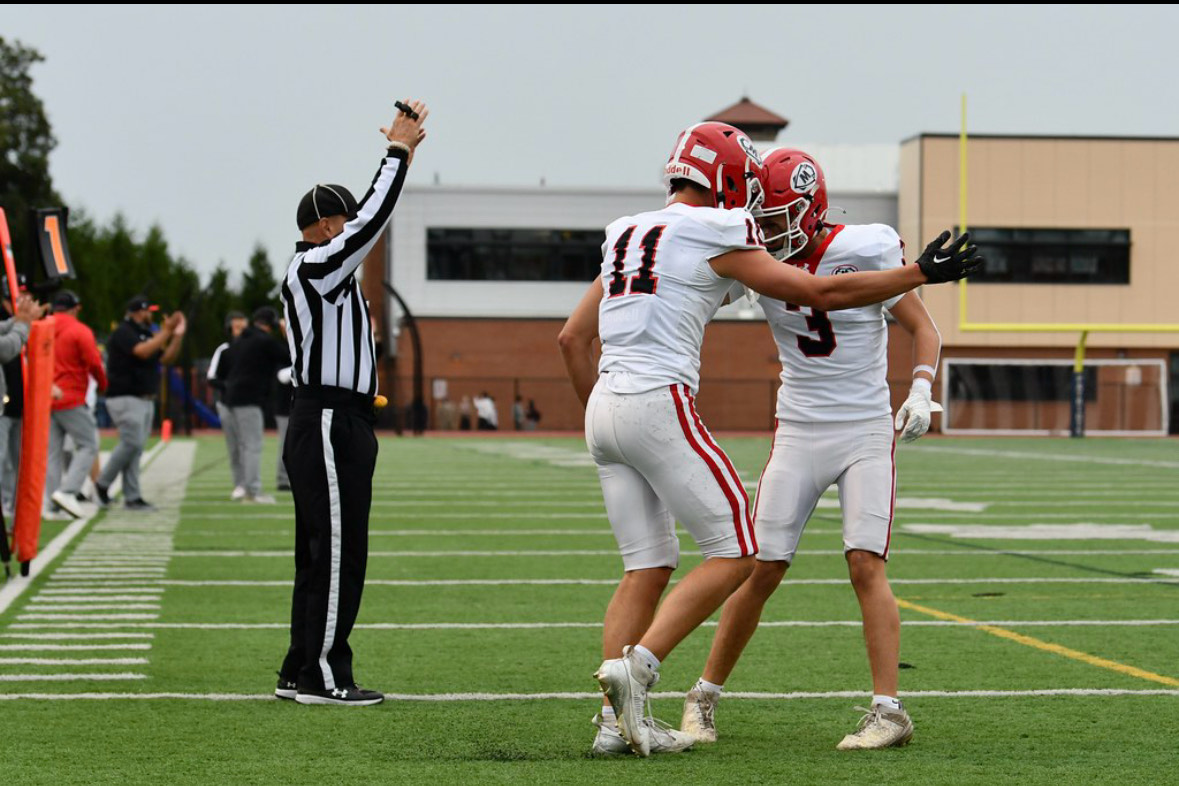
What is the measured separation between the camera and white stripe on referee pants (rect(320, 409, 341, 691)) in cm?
609

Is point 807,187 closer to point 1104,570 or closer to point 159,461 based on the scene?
point 1104,570

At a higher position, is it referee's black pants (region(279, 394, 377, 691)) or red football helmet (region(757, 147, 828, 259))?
red football helmet (region(757, 147, 828, 259))

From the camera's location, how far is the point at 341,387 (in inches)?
241

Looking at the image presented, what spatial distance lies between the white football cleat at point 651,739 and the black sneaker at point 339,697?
44.8 inches

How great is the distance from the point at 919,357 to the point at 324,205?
2.14 m

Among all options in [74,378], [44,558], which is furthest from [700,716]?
[74,378]

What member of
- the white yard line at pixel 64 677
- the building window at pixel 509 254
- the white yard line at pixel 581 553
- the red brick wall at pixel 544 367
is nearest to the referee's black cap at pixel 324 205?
the white yard line at pixel 64 677

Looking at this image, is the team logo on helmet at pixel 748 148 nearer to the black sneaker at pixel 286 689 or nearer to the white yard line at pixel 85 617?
the black sneaker at pixel 286 689

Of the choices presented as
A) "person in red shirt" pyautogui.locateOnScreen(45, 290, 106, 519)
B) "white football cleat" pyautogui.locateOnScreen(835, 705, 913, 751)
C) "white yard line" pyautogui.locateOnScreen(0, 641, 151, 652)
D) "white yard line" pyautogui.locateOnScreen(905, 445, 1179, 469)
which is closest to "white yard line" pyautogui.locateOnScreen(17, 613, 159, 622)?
"white yard line" pyautogui.locateOnScreen(0, 641, 151, 652)

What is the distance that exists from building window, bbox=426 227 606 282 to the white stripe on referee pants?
45.3 meters

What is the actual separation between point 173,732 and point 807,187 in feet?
8.53

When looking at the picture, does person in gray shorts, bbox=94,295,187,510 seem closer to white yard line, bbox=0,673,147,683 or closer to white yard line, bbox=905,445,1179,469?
white yard line, bbox=0,673,147,683

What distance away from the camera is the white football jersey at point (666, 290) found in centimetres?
504

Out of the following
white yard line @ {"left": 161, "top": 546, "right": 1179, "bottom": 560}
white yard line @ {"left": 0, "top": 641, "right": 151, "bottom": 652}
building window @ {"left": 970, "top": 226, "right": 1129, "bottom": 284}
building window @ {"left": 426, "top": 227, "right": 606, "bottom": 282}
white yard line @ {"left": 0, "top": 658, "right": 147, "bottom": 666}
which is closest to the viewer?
white yard line @ {"left": 0, "top": 658, "right": 147, "bottom": 666}
